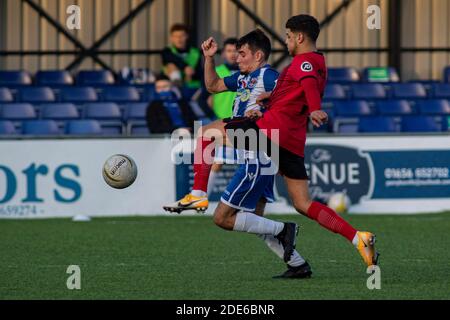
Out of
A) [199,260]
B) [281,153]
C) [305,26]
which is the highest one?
[305,26]

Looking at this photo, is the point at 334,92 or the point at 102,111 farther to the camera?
the point at 334,92

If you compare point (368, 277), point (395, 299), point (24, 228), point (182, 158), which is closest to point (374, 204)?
point (182, 158)

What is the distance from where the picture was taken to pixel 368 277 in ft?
31.4

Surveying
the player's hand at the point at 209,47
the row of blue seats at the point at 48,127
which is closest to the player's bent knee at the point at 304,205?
the player's hand at the point at 209,47

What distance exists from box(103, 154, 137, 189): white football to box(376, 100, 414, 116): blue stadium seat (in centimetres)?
1160

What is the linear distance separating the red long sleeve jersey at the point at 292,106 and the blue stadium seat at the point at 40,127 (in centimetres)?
1025

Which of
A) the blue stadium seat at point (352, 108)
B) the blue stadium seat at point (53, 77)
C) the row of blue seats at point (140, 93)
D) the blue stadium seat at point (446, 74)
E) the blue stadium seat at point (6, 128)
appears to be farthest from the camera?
the blue stadium seat at point (446, 74)

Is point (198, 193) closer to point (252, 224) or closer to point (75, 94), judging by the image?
point (252, 224)

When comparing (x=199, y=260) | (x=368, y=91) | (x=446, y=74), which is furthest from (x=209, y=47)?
(x=446, y=74)

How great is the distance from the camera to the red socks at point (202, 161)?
965cm

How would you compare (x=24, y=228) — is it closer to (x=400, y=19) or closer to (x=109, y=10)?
(x=109, y=10)

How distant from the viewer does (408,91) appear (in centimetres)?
2302

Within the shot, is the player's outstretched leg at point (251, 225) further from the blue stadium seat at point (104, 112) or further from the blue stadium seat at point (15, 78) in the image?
the blue stadium seat at point (15, 78)

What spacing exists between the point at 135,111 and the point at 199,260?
993 cm
